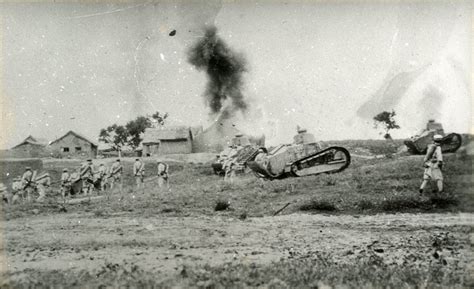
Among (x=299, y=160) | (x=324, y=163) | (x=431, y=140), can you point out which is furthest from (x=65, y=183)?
(x=431, y=140)

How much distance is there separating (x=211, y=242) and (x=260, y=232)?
28.1 inches

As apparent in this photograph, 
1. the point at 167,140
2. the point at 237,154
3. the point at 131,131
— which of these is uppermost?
the point at 131,131

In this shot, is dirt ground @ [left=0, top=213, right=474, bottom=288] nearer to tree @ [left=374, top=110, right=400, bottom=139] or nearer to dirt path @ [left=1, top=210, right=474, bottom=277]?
dirt path @ [left=1, top=210, right=474, bottom=277]

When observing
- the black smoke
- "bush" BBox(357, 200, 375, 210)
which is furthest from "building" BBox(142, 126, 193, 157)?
"bush" BBox(357, 200, 375, 210)

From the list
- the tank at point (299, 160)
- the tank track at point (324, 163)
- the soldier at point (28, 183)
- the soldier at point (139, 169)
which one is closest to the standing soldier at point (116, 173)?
the soldier at point (139, 169)

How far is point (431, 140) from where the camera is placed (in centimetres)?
732

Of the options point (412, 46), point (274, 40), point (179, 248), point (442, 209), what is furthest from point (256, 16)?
point (442, 209)

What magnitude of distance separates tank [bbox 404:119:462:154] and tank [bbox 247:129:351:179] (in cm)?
101

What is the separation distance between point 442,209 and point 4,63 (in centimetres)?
687

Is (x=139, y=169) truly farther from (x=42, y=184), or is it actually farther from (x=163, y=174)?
(x=42, y=184)

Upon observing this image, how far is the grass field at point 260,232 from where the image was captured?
254 inches

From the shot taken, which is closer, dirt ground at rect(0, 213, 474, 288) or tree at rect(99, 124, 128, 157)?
dirt ground at rect(0, 213, 474, 288)

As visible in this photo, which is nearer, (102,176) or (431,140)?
(431,140)

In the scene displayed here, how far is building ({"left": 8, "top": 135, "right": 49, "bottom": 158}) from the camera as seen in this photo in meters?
7.17
